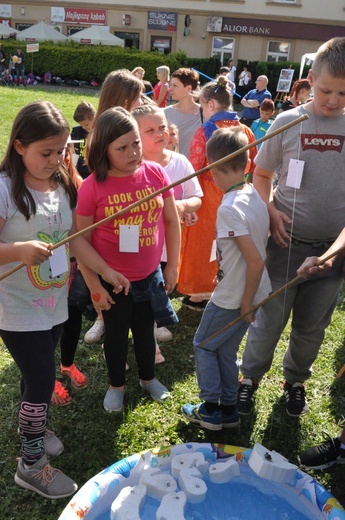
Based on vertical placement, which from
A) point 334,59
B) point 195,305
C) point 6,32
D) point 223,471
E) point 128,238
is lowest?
point 195,305

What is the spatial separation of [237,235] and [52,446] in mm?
1363

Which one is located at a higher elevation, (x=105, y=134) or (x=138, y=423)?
(x=105, y=134)

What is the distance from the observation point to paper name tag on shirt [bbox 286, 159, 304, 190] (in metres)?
2.43

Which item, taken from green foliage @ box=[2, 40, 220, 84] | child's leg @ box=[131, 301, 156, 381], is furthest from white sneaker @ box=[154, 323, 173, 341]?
green foliage @ box=[2, 40, 220, 84]

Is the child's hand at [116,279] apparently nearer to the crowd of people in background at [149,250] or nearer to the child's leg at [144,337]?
the crowd of people in background at [149,250]

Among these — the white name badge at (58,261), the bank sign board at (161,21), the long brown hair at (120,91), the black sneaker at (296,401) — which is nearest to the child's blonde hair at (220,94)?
the long brown hair at (120,91)

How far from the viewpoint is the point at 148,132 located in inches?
117

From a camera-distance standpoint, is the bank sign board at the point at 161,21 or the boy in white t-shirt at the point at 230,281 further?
the bank sign board at the point at 161,21

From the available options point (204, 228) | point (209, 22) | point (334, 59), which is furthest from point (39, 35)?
point (334, 59)

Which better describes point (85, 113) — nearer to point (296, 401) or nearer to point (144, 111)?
point (144, 111)

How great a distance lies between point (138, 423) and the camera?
9.25 ft

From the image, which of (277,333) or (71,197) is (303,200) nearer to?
(277,333)

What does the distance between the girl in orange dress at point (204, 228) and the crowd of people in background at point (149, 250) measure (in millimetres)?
886

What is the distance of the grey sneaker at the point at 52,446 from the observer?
8.42 feet
